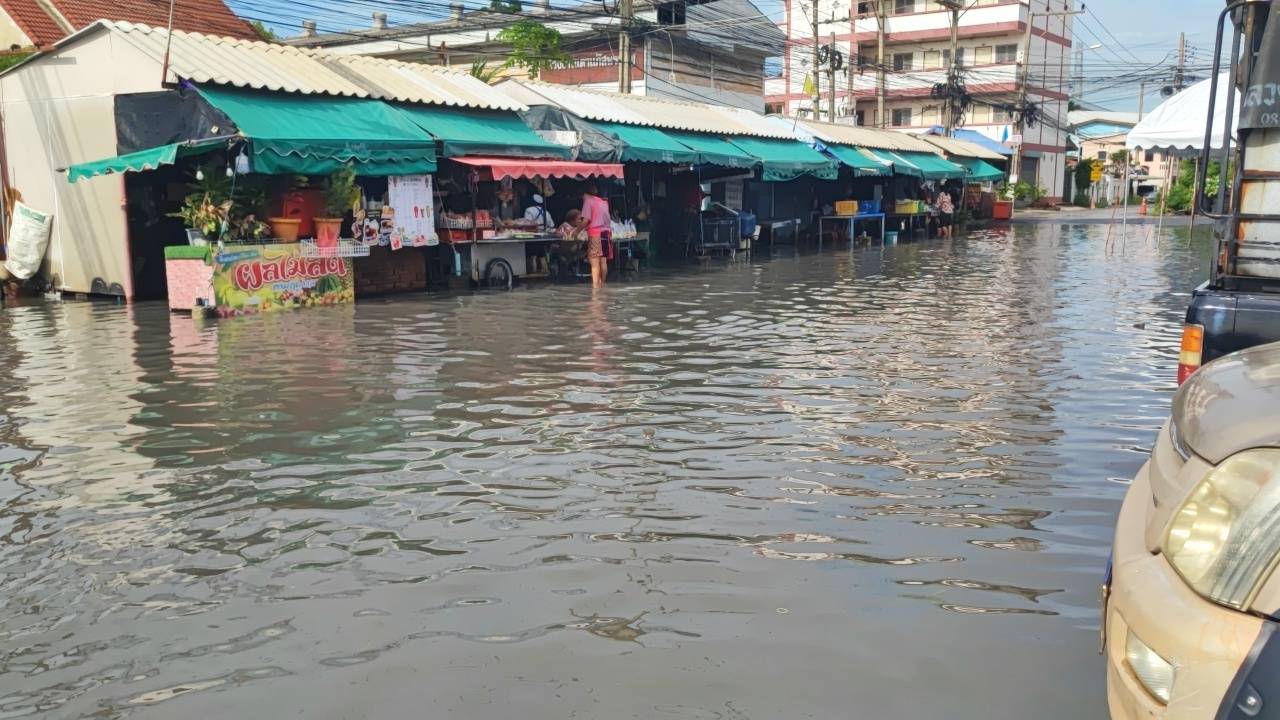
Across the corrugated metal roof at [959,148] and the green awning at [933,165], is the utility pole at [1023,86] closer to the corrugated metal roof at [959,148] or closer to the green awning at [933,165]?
the corrugated metal roof at [959,148]

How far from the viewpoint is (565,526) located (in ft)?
16.5

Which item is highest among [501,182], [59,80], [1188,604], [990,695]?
[59,80]

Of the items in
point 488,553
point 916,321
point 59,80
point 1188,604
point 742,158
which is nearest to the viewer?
point 1188,604

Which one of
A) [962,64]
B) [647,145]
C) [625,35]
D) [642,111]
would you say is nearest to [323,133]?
[647,145]

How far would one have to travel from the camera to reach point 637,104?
2394 cm

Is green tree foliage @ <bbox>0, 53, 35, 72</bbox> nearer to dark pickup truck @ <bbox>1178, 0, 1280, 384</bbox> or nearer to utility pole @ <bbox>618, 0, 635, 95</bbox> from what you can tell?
utility pole @ <bbox>618, 0, 635, 95</bbox>

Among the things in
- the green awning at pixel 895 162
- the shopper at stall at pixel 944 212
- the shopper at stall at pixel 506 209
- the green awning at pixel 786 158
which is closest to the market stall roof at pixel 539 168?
the shopper at stall at pixel 506 209

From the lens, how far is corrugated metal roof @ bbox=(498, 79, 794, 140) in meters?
21.0

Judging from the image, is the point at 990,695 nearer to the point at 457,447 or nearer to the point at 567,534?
the point at 567,534

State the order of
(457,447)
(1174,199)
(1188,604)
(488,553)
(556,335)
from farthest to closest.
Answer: (1174,199)
(556,335)
(457,447)
(488,553)
(1188,604)

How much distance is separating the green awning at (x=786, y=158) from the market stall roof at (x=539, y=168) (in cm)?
601

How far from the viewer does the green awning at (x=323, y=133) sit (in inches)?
546

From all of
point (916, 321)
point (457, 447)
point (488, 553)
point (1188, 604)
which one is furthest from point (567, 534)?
point (916, 321)

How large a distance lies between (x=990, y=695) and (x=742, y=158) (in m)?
21.0
